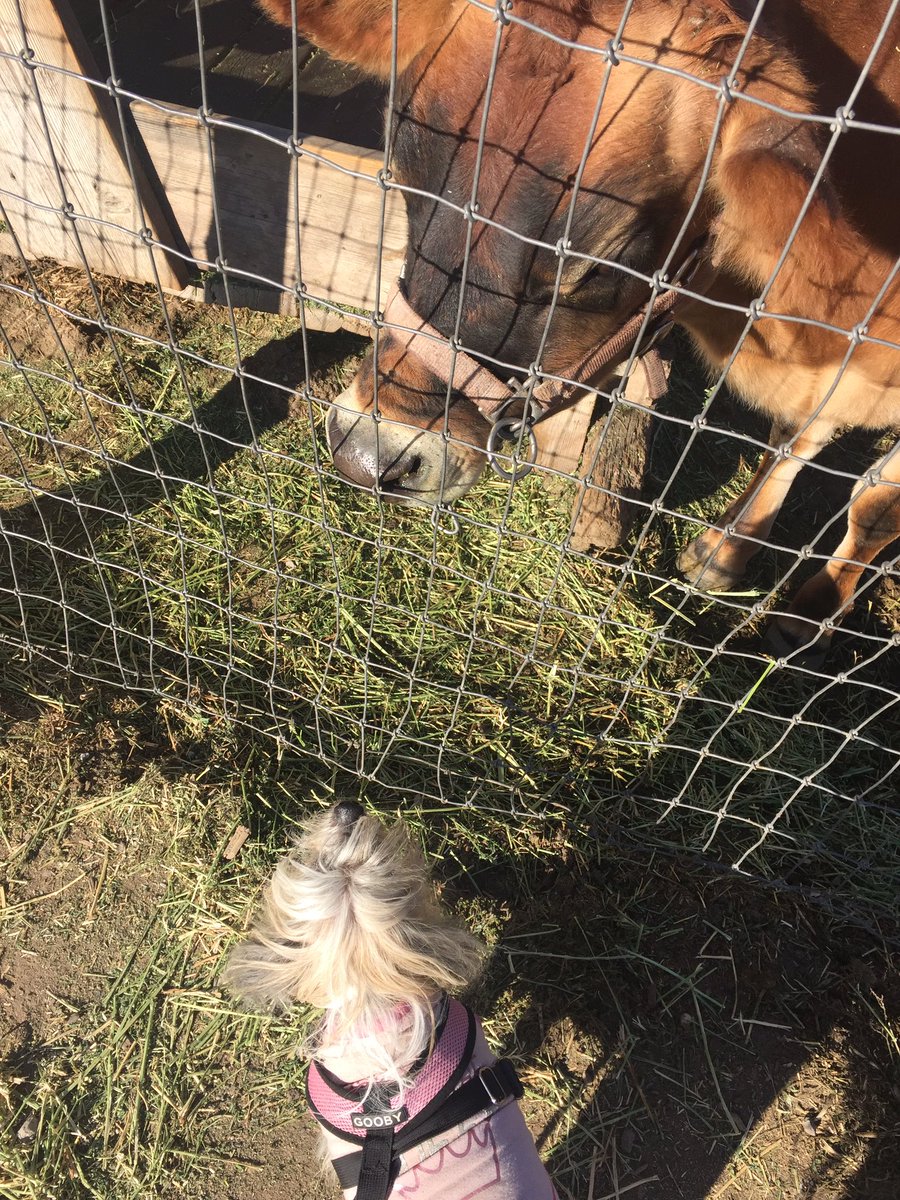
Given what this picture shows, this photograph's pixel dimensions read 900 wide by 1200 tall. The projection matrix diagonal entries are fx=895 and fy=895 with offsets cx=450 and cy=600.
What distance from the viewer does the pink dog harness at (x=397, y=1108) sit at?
1822 millimetres

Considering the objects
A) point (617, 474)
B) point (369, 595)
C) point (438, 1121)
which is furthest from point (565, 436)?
point (438, 1121)

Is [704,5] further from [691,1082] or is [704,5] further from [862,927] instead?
[691,1082]

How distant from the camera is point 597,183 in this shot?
1932mm

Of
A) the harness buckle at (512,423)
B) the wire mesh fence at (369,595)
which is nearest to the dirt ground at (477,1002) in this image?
the wire mesh fence at (369,595)

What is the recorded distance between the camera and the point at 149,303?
4043mm

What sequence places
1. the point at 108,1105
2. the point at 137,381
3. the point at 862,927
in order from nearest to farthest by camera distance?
the point at 108,1105
the point at 862,927
the point at 137,381

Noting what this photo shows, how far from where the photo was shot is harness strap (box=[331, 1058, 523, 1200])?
183 cm

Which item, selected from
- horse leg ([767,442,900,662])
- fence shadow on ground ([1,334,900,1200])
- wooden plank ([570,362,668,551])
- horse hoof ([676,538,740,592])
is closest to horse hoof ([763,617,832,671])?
horse leg ([767,442,900,662])

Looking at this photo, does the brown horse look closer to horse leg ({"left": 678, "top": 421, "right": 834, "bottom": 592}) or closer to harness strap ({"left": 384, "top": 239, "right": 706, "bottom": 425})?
harness strap ({"left": 384, "top": 239, "right": 706, "bottom": 425})

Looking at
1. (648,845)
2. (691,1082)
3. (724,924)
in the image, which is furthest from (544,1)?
(691,1082)

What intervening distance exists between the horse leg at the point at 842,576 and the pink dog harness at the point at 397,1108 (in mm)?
2063

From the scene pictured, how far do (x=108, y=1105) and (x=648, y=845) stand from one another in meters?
1.75

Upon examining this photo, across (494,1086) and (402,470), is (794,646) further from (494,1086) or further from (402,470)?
(494,1086)

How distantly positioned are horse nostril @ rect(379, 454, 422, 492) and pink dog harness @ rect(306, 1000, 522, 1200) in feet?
4.29
